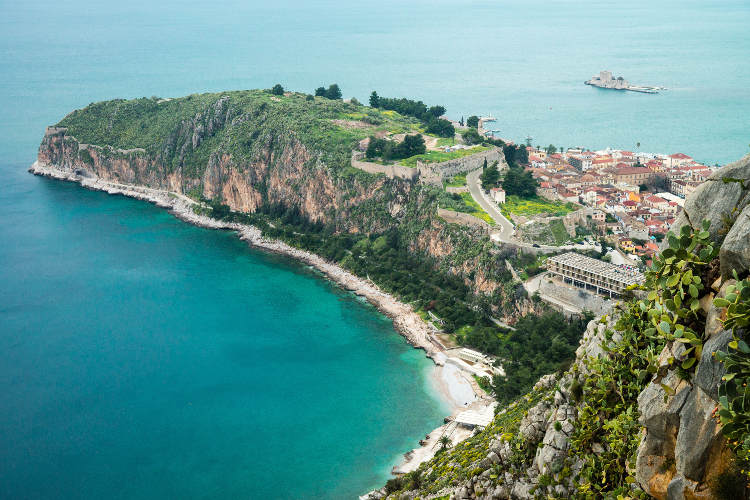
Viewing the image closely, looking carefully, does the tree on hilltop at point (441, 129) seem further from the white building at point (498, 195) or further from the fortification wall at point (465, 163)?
the white building at point (498, 195)

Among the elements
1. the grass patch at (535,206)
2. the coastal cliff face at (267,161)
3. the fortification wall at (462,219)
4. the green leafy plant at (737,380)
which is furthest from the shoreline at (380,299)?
the green leafy plant at (737,380)

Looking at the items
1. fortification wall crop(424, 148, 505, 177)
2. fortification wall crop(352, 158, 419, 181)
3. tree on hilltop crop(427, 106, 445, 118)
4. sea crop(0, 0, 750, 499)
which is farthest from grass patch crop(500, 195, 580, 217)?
tree on hilltop crop(427, 106, 445, 118)

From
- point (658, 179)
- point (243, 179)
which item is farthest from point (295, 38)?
point (658, 179)

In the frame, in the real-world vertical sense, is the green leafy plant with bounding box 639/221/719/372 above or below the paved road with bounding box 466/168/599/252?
above

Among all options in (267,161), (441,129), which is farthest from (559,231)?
(267,161)

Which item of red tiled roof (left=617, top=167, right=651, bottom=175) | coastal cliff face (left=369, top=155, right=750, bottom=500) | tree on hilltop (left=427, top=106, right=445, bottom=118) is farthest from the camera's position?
tree on hilltop (left=427, top=106, right=445, bottom=118)

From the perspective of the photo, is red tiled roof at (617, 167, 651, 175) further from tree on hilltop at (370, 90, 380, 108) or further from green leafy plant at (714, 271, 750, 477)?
green leafy plant at (714, 271, 750, 477)
